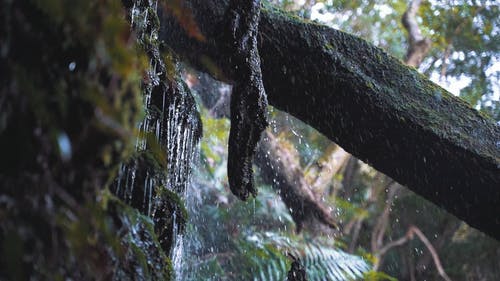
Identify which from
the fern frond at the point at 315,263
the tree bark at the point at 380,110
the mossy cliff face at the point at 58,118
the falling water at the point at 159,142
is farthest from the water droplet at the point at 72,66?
the fern frond at the point at 315,263

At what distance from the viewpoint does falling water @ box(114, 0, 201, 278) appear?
5.38 feet

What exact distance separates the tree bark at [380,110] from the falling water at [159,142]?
1.82 feet

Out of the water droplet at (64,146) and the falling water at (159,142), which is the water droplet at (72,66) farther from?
the falling water at (159,142)

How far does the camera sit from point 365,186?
422 inches

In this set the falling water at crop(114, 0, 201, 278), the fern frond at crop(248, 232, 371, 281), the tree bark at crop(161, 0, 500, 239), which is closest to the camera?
the falling water at crop(114, 0, 201, 278)

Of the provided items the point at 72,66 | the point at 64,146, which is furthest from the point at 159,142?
→ the point at 64,146

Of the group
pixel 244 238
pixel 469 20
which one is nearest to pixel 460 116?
pixel 244 238

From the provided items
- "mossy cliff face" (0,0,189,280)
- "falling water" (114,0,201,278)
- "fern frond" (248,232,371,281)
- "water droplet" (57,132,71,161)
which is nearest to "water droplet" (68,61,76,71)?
"mossy cliff face" (0,0,189,280)

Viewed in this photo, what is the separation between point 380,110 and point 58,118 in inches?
92.0

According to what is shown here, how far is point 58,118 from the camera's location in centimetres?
84

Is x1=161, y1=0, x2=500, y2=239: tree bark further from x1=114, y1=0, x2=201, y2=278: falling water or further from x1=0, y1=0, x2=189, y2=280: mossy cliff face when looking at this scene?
x1=0, y1=0, x2=189, y2=280: mossy cliff face

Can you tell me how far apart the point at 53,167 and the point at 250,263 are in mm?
4750

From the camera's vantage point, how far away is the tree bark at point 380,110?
114 inches

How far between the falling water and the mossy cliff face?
1.90ft
